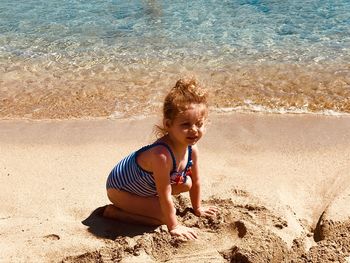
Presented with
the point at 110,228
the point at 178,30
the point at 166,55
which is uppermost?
the point at 178,30

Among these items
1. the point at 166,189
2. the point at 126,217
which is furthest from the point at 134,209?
the point at 166,189

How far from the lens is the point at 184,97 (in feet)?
9.75

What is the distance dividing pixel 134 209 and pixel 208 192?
0.63 meters

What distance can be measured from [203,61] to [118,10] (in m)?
3.24

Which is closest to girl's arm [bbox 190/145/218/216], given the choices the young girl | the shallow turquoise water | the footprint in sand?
the young girl

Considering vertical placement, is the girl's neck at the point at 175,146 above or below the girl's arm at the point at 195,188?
above

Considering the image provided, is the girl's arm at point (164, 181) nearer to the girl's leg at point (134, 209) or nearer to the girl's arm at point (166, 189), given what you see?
the girl's arm at point (166, 189)

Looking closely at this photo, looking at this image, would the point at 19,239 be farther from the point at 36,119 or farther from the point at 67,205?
the point at 36,119

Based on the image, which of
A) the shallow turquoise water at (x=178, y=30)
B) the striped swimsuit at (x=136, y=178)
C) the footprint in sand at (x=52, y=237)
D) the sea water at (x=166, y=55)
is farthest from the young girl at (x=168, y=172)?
the shallow turquoise water at (x=178, y=30)

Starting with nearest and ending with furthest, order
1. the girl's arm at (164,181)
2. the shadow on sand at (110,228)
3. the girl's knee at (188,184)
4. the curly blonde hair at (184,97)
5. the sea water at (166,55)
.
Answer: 1. the curly blonde hair at (184,97)
2. the girl's arm at (164,181)
3. the shadow on sand at (110,228)
4. the girl's knee at (188,184)
5. the sea water at (166,55)

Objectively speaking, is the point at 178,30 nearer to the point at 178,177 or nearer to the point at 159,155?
the point at 178,177

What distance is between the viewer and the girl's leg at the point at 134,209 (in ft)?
10.7

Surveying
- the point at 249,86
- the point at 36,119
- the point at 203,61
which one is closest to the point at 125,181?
the point at 36,119

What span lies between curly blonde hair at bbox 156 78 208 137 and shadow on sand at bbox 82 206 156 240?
73 cm
